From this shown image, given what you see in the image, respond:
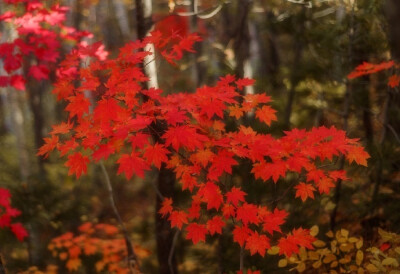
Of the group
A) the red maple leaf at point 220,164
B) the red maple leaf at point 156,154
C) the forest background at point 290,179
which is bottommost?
the forest background at point 290,179

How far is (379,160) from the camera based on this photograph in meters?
4.76

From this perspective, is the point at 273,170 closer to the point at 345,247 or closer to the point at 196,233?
the point at 196,233

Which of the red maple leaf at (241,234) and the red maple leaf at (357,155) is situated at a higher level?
the red maple leaf at (357,155)

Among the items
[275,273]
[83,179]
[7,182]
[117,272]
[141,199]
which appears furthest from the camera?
[141,199]

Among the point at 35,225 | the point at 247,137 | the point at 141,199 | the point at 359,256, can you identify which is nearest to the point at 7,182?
the point at 35,225

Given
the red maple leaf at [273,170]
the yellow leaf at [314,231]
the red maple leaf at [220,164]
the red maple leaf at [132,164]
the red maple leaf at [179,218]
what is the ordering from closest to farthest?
the red maple leaf at [132,164] → the red maple leaf at [273,170] → the red maple leaf at [220,164] → the red maple leaf at [179,218] → the yellow leaf at [314,231]

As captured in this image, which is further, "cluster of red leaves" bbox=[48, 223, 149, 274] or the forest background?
"cluster of red leaves" bbox=[48, 223, 149, 274]

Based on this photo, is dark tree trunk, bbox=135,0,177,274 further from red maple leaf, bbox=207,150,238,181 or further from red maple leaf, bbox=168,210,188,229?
red maple leaf, bbox=207,150,238,181

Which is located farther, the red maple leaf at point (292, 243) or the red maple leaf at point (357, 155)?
the red maple leaf at point (292, 243)

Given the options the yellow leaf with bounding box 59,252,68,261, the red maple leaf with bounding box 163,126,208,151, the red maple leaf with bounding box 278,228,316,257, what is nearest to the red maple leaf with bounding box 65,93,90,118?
the red maple leaf with bounding box 163,126,208,151

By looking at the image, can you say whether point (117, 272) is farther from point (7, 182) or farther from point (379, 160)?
point (379, 160)

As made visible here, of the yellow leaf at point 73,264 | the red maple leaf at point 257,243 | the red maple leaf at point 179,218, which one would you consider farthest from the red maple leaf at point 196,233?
the yellow leaf at point 73,264

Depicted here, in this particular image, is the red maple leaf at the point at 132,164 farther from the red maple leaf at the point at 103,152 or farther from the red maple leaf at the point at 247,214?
the red maple leaf at the point at 247,214

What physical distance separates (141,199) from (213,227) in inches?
247
